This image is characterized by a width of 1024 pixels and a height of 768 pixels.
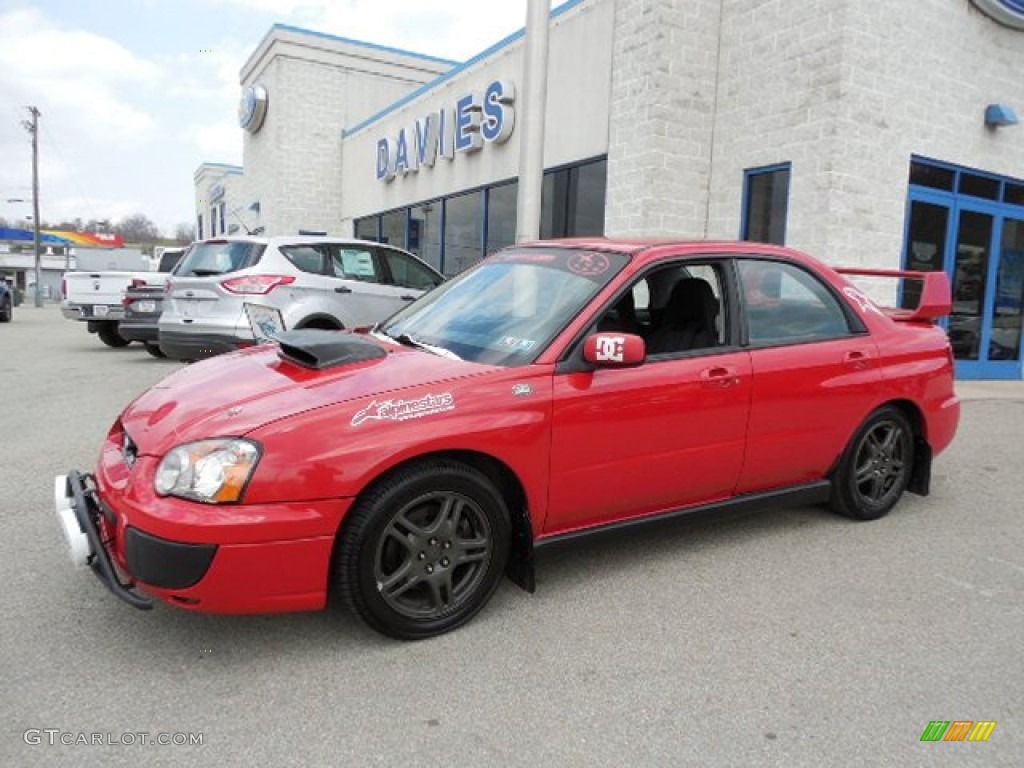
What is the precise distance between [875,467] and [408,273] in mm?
6275

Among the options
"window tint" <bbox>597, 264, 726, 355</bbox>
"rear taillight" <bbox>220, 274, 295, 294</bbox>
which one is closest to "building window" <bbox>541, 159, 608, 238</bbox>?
"rear taillight" <bbox>220, 274, 295, 294</bbox>

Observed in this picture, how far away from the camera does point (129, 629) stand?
3035 mm

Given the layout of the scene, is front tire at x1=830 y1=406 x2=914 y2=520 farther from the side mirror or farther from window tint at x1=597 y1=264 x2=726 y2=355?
the side mirror

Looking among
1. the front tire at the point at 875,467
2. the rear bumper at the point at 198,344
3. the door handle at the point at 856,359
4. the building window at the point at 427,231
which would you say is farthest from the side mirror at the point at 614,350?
the building window at the point at 427,231

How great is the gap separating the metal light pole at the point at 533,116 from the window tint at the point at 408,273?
188 centimetres

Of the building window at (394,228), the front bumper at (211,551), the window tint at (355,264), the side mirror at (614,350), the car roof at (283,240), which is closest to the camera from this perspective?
the front bumper at (211,551)

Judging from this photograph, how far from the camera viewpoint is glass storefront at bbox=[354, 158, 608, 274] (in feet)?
37.2

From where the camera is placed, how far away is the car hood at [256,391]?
283 cm

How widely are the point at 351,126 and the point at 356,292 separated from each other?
14.3 metres

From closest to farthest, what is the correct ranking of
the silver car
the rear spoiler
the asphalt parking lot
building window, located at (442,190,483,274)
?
the asphalt parking lot, the rear spoiler, the silver car, building window, located at (442,190,483,274)

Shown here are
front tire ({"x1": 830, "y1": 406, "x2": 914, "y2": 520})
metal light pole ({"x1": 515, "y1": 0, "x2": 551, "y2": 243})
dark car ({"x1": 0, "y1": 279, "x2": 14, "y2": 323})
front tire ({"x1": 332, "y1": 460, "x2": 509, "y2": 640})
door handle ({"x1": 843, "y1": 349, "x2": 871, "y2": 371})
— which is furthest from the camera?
dark car ({"x1": 0, "y1": 279, "x2": 14, "y2": 323})

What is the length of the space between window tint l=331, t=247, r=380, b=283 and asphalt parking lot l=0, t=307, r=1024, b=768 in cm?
514

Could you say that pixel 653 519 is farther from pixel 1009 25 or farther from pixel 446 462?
pixel 1009 25

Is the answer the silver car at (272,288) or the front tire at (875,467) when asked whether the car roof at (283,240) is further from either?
the front tire at (875,467)
